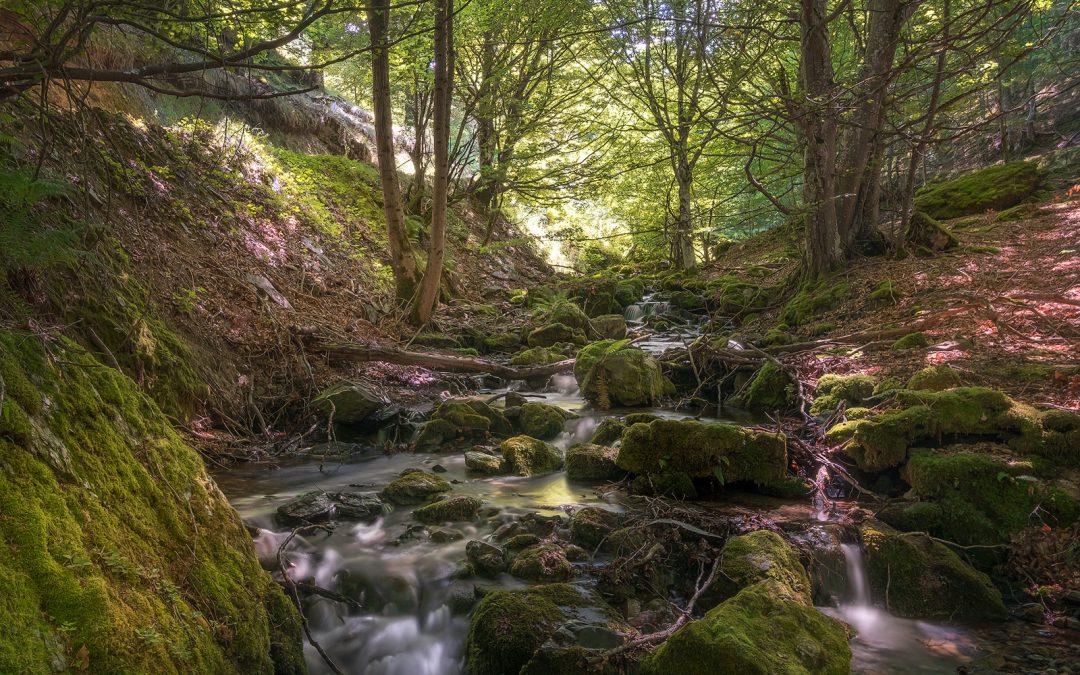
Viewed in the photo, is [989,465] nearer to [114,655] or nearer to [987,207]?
[114,655]

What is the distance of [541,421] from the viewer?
23.7 feet

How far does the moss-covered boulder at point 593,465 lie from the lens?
575 cm

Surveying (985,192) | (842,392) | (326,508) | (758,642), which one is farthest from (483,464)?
(985,192)

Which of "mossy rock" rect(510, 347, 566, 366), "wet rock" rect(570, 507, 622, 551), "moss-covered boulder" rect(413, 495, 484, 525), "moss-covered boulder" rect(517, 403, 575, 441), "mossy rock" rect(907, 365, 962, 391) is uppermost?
"mossy rock" rect(510, 347, 566, 366)

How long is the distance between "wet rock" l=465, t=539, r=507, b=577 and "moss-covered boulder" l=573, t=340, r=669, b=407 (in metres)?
4.13

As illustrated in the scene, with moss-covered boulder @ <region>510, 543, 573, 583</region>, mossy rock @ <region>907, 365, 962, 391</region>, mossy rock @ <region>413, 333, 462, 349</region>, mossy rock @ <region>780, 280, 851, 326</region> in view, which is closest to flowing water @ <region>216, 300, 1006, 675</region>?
moss-covered boulder @ <region>510, 543, 573, 583</region>

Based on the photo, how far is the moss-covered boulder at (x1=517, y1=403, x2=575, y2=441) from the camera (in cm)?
718

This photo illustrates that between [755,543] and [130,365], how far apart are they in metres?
4.89

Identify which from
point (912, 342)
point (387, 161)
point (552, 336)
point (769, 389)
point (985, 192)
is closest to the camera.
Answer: point (912, 342)

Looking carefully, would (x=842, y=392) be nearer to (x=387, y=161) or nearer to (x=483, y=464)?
(x=483, y=464)

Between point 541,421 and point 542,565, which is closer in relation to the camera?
point 542,565

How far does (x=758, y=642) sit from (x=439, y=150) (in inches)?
322

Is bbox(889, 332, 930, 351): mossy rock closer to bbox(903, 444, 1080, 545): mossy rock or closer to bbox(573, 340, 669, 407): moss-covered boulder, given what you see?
bbox(903, 444, 1080, 545): mossy rock

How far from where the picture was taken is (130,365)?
4.77 meters
